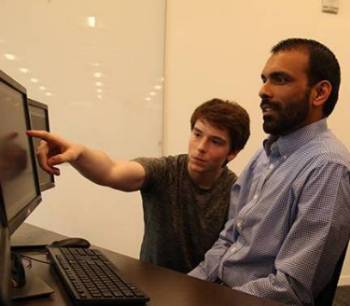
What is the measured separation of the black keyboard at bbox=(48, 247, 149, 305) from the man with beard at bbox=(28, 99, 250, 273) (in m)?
0.36

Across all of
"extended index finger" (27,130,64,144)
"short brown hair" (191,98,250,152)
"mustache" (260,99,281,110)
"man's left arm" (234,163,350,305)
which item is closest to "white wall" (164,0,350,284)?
"short brown hair" (191,98,250,152)

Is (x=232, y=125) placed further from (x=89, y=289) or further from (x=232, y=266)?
(x=89, y=289)

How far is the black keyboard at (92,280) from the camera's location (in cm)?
84

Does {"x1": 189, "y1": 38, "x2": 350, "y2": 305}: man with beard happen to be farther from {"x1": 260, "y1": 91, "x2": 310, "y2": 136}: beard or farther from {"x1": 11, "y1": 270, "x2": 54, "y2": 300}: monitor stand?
{"x1": 11, "y1": 270, "x2": 54, "y2": 300}: monitor stand

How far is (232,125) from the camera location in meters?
1.61

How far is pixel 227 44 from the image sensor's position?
2.89m

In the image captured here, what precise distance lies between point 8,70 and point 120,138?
0.74 m

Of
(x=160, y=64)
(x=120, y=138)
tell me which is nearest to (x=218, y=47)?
(x=160, y=64)

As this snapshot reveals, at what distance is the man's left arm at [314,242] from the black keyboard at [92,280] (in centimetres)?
37

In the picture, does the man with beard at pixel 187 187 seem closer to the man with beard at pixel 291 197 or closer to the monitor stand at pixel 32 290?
the man with beard at pixel 291 197

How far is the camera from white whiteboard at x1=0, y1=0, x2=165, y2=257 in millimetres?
2426

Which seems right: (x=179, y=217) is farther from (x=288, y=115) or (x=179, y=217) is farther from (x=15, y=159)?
(x=15, y=159)

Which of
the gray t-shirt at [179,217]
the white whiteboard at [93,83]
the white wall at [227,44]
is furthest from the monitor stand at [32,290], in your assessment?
the white wall at [227,44]

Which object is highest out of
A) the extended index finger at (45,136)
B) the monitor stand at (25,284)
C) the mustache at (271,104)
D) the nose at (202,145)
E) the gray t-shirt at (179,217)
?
the mustache at (271,104)
